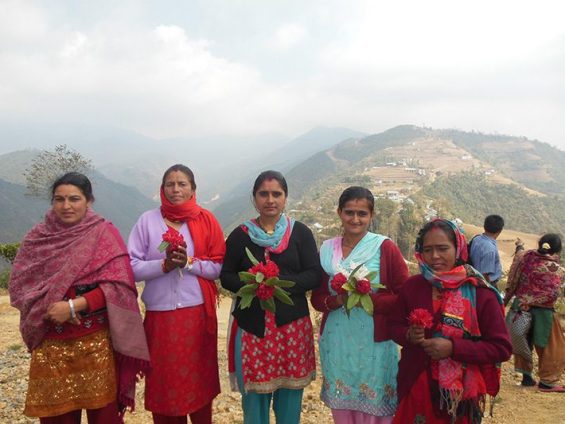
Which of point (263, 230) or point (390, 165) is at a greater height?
point (390, 165)

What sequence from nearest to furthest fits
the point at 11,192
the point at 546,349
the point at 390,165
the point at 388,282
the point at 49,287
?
the point at 49,287 → the point at 388,282 → the point at 546,349 → the point at 11,192 → the point at 390,165

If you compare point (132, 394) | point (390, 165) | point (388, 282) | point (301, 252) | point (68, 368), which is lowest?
point (132, 394)

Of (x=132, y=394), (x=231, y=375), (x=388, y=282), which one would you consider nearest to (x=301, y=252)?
(x=388, y=282)

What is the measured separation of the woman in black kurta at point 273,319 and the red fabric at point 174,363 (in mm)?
286

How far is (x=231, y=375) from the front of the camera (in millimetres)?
2688

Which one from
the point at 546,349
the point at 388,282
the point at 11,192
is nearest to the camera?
the point at 388,282

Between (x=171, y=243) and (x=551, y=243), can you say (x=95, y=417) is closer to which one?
(x=171, y=243)

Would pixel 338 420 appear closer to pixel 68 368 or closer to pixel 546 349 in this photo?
pixel 68 368

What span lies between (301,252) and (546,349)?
392cm

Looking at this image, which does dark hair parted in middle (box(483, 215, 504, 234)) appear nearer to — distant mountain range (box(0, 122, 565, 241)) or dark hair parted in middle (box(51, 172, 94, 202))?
dark hair parted in middle (box(51, 172, 94, 202))

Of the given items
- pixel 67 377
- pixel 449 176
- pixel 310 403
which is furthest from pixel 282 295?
pixel 449 176

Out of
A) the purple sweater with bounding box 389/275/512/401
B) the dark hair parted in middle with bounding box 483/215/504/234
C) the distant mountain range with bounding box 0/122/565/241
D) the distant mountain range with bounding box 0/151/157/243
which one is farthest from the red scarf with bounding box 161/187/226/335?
the distant mountain range with bounding box 0/151/157/243

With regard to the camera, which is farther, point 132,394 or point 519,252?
point 519,252

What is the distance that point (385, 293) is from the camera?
2436mm
